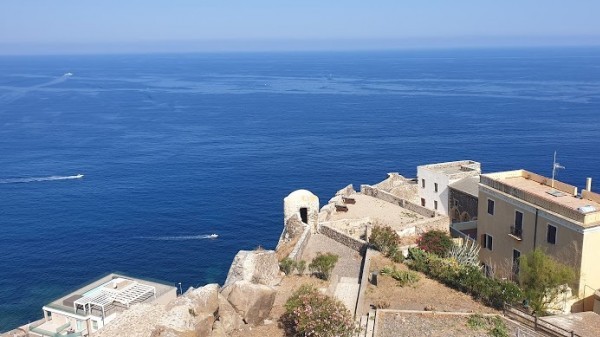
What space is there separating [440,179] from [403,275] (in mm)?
20439

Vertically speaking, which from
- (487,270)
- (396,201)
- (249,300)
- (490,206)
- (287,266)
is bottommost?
(487,270)

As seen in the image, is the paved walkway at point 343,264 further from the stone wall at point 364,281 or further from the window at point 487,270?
the window at point 487,270

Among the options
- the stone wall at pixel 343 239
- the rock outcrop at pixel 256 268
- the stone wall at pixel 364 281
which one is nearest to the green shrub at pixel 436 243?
the stone wall at pixel 364 281

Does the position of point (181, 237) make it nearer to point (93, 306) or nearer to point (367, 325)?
point (93, 306)

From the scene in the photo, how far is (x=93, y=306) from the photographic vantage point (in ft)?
121

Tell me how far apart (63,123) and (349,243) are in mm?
116171

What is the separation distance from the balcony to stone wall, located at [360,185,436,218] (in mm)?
9366

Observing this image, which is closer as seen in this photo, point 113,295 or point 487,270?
point 487,270

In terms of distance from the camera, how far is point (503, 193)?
108 feet

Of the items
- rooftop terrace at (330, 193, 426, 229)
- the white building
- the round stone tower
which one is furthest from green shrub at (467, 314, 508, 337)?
the white building

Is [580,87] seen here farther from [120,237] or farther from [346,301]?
[346,301]

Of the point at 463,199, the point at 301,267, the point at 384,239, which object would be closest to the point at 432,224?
the point at 384,239

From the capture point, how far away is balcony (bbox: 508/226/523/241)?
104 ft

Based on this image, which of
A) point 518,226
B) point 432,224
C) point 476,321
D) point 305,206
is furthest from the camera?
point 305,206
